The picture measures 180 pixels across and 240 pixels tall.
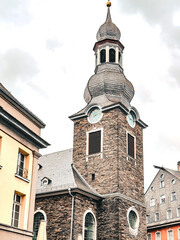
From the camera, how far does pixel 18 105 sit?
19938 mm

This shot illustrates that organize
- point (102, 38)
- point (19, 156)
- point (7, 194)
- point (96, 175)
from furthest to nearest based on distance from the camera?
1. point (102, 38)
2. point (96, 175)
3. point (19, 156)
4. point (7, 194)

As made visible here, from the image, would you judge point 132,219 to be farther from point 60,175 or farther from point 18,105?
point 18,105

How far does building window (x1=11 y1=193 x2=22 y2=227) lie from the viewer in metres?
18.8

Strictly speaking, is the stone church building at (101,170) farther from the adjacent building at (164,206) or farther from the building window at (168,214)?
the building window at (168,214)

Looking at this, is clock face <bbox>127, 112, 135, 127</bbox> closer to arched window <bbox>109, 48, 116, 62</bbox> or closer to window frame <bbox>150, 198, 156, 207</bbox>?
arched window <bbox>109, 48, 116, 62</bbox>

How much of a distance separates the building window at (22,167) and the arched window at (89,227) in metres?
9.25

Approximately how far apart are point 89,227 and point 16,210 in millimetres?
9983

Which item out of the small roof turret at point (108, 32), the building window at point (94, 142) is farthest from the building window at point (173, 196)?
the small roof turret at point (108, 32)

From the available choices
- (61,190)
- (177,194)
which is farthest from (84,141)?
(177,194)

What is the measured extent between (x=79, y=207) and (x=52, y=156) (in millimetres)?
8131

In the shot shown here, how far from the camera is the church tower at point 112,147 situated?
28750 millimetres

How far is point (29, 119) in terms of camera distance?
2103 cm

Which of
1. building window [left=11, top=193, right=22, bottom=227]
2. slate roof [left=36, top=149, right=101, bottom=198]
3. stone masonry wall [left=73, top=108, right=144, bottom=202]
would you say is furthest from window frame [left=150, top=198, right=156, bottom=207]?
building window [left=11, top=193, right=22, bottom=227]

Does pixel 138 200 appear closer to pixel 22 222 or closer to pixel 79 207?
pixel 79 207
